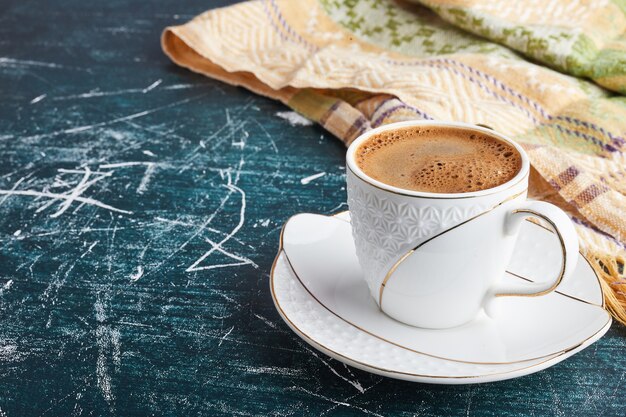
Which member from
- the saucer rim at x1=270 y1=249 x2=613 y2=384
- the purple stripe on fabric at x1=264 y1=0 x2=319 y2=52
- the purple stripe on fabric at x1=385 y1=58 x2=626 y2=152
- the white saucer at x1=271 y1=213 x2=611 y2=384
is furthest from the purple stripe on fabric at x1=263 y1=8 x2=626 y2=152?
the saucer rim at x1=270 y1=249 x2=613 y2=384

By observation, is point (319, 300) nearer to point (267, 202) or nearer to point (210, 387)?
point (210, 387)

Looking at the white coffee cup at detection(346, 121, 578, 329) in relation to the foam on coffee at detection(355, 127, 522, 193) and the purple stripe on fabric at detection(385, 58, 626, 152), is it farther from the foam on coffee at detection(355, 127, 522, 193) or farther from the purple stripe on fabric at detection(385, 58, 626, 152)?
the purple stripe on fabric at detection(385, 58, 626, 152)

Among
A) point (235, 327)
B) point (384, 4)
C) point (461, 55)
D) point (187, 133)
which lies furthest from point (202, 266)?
point (384, 4)

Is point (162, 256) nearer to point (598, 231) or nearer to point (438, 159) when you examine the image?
point (438, 159)

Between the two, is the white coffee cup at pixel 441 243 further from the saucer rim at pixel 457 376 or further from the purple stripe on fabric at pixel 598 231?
the purple stripe on fabric at pixel 598 231

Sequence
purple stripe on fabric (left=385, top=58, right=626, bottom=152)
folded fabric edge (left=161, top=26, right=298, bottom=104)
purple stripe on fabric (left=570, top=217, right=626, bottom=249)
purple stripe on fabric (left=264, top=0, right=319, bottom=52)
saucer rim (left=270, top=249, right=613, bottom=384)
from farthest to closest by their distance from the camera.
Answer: purple stripe on fabric (left=264, top=0, right=319, bottom=52)
folded fabric edge (left=161, top=26, right=298, bottom=104)
purple stripe on fabric (left=385, top=58, right=626, bottom=152)
purple stripe on fabric (left=570, top=217, right=626, bottom=249)
saucer rim (left=270, top=249, right=613, bottom=384)

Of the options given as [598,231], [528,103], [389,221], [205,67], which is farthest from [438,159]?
[205,67]

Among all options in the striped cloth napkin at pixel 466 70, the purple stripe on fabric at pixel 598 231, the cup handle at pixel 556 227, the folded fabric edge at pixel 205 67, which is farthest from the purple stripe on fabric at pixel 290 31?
the cup handle at pixel 556 227
